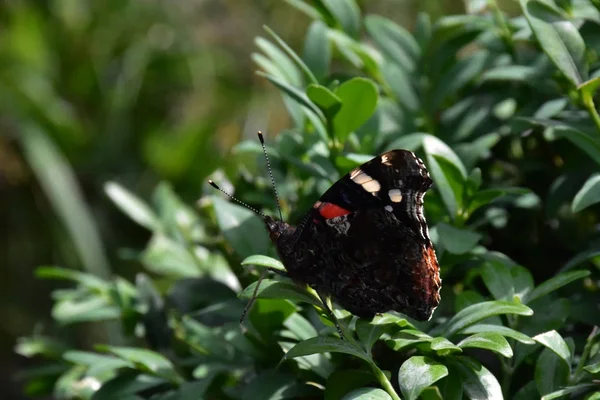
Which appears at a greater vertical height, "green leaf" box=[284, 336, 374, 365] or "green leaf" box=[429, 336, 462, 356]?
"green leaf" box=[284, 336, 374, 365]

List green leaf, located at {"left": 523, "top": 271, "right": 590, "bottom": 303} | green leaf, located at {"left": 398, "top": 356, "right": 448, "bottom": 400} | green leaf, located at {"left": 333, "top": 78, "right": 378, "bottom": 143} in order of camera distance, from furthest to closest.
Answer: green leaf, located at {"left": 333, "top": 78, "right": 378, "bottom": 143}
green leaf, located at {"left": 523, "top": 271, "right": 590, "bottom": 303}
green leaf, located at {"left": 398, "top": 356, "right": 448, "bottom": 400}

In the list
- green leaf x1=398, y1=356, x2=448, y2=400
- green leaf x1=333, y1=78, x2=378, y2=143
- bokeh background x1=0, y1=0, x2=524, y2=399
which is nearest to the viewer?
green leaf x1=398, y1=356, x2=448, y2=400

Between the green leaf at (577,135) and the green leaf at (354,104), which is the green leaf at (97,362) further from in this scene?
the green leaf at (577,135)

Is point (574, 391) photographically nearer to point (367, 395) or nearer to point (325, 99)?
point (367, 395)

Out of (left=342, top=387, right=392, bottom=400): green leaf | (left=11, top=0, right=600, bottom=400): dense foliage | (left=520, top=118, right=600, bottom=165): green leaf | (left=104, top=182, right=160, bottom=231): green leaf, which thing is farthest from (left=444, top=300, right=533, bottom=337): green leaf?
(left=104, top=182, right=160, bottom=231): green leaf

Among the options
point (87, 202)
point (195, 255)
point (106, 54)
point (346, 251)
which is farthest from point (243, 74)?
point (346, 251)

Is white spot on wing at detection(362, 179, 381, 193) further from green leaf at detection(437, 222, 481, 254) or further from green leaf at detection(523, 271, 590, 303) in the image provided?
green leaf at detection(523, 271, 590, 303)

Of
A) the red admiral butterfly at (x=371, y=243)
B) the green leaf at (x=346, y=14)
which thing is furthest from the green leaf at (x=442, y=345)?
the green leaf at (x=346, y=14)

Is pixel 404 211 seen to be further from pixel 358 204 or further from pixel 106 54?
pixel 106 54
